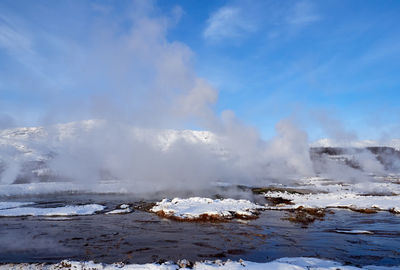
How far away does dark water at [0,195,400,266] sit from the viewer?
13.6 m

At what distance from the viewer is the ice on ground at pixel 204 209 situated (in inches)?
924

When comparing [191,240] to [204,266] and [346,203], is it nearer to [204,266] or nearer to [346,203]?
[204,266]

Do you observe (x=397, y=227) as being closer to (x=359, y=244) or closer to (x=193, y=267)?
(x=359, y=244)

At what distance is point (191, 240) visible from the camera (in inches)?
653

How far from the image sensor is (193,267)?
11.3m

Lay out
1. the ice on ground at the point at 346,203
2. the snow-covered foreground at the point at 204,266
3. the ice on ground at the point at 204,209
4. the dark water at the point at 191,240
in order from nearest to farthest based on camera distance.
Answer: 1. the snow-covered foreground at the point at 204,266
2. the dark water at the point at 191,240
3. the ice on ground at the point at 204,209
4. the ice on ground at the point at 346,203

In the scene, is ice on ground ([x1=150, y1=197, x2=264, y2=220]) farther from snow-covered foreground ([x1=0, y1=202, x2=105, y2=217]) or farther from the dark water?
snow-covered foreground ([x1=0, y1=202, x2=105, y2=217])

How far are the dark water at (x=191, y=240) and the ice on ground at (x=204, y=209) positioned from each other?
62.7 inches

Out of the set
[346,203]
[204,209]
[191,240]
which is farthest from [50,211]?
[346,203]

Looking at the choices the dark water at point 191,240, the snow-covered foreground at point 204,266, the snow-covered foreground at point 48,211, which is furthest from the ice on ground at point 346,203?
the snow-covered foreground at point 48,211

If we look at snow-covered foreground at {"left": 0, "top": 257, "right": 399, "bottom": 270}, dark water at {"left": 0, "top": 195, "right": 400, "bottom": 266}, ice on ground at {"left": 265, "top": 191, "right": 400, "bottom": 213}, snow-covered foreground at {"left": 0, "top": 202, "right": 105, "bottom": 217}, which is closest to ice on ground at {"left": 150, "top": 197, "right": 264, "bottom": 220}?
dark water at {"left": 0, "top": 195, "right": 400, "bottom": 266}

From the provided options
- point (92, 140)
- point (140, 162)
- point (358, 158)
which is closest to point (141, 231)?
point (140, 162)

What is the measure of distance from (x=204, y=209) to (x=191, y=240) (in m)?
8.53

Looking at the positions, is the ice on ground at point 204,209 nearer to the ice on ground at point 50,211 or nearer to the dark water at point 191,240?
the dark water at point 191,240
